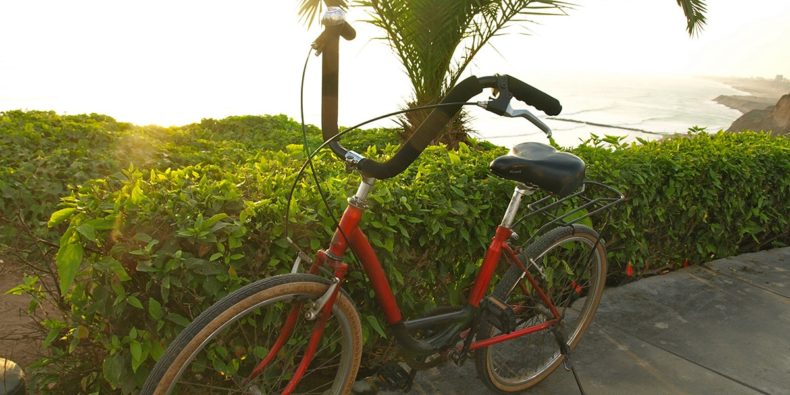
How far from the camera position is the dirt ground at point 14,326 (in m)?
3.37

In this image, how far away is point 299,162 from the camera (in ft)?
10.9

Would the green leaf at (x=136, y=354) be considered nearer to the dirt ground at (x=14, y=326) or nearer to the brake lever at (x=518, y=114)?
the dirt ground at (x=14, y=326)

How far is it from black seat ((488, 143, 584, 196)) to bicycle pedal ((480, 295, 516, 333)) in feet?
1.99

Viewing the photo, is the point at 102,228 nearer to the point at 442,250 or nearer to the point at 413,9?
the point at 442,250

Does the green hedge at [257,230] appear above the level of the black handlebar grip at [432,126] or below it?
below

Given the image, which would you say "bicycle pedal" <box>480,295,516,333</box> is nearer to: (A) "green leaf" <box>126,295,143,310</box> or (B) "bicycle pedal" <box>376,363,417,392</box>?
(B) "bicycle pedal" <box>376,363,417,392</box>

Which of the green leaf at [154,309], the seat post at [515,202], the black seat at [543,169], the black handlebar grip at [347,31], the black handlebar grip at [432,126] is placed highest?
the black handlebar grip at [347,31]

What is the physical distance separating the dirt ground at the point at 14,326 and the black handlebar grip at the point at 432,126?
260 centimetres

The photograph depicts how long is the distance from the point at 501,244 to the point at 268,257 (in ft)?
3.56

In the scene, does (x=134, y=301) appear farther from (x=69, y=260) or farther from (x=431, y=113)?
(x=431, y=113)

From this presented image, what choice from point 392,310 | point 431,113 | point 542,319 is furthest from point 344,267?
point 542,319

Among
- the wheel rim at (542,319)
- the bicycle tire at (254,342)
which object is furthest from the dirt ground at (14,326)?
the wheel rim at (542,319)

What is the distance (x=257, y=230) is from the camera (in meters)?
2.28

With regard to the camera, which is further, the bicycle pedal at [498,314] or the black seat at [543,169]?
the bicycle pedal at [498,314]
